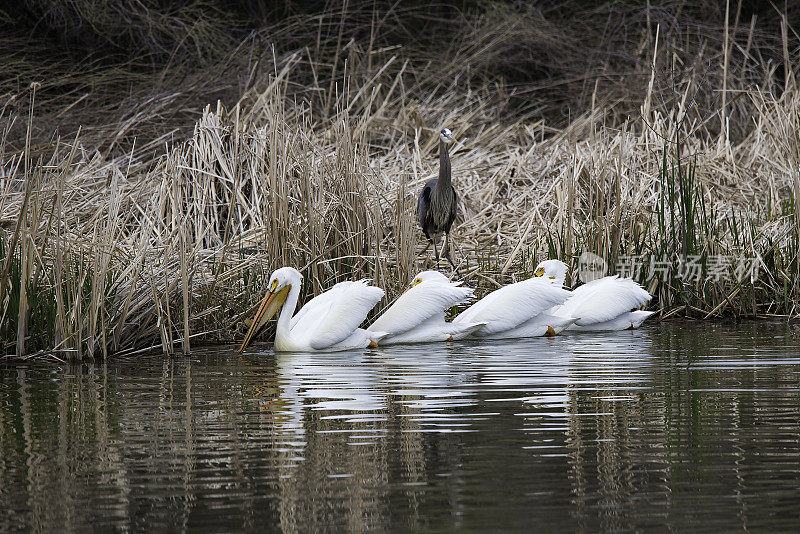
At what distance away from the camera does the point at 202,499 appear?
3.71 metres

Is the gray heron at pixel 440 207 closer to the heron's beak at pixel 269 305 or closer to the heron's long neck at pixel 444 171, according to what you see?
the heron's long neck at pixel 444 171

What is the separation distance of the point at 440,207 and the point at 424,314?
99.1 inches

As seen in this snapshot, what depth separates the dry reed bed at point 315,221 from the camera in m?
7.75

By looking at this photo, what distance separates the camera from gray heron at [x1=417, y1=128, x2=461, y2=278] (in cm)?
1062

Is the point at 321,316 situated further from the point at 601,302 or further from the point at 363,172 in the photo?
the point at 601,302

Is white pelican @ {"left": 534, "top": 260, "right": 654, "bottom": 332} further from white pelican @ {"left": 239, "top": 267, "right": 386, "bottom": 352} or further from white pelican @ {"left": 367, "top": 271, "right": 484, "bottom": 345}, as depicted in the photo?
white pelican @ {"left": 239, "top": 267, "right": 386, "bottom": 352}

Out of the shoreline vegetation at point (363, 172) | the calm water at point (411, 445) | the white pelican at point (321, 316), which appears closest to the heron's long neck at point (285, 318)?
the white pelican at point (321, 316)

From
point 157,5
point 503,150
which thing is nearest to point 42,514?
point 503,150

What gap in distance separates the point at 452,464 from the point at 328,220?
537 centimetres

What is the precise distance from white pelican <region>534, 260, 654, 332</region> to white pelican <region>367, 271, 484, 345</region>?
82cm

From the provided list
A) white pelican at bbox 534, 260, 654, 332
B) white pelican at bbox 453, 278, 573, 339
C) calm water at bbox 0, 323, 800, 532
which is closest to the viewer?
calm water at bbox 0, 323, 800, 532

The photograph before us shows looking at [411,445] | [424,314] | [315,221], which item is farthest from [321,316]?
[411,445]

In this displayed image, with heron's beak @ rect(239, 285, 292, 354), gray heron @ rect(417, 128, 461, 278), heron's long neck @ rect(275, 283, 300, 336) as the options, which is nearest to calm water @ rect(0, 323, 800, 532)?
heron's long neck @ rect(275, 283, 300, 336)

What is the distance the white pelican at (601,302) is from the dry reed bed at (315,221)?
2.13ft
